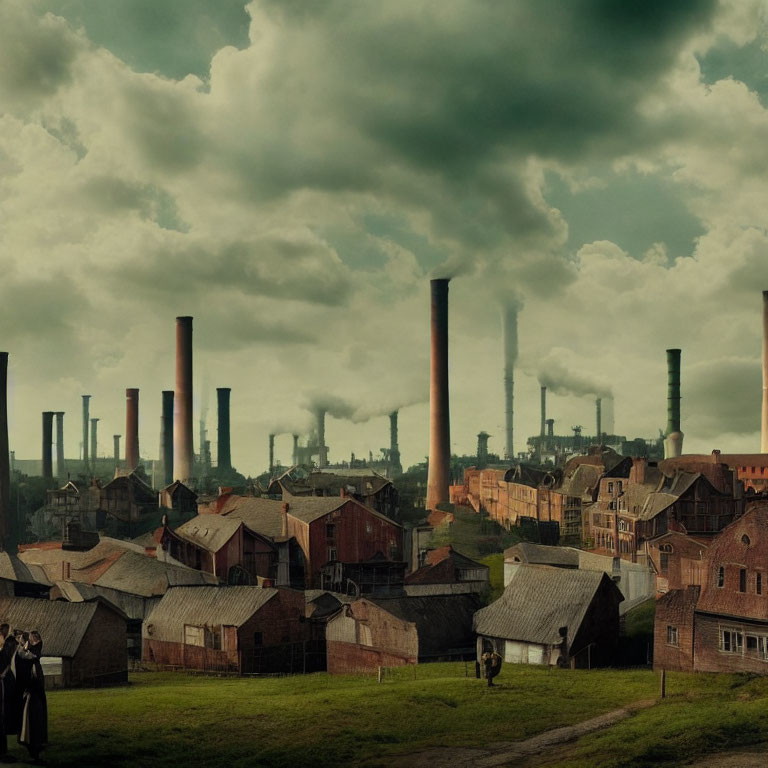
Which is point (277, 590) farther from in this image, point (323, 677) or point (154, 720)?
point (154, 720)

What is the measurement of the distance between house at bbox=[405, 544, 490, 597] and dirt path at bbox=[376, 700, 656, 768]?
29.6m

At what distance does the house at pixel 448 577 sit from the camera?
200 ft

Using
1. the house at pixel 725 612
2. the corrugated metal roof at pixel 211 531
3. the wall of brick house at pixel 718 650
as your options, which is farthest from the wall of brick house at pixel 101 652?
the wall of brick house at pixel 718 650

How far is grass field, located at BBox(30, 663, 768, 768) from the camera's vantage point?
27469mm

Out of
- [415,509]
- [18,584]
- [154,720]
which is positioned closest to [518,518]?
[415,509]

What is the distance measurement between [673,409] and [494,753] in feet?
290

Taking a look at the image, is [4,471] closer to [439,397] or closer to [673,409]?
[439,397]

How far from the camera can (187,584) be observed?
2259 inches

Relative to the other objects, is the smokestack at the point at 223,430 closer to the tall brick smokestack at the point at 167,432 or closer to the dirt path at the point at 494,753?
the tall brick smokestack at the point at 167,432

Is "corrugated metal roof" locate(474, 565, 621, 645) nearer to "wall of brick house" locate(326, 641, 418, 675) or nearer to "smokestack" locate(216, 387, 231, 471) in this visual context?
"wall of brick house" locate(326, 641, 418, 675)

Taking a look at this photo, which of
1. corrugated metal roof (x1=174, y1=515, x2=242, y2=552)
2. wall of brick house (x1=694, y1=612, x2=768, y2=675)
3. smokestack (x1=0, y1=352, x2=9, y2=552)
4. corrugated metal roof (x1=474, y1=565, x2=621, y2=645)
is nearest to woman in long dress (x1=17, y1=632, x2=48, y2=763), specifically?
corrugated metal roof (x1=474, y1=565, x2=621, y2=645)

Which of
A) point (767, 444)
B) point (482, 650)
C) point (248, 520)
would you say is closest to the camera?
point (482, 650)

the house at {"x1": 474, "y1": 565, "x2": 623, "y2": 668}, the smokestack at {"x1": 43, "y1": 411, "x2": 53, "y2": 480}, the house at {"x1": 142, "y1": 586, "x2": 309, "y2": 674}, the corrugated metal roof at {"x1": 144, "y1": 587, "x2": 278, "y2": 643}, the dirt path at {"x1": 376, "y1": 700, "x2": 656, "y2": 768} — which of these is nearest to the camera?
the dirt path at {"x1": 376, "y1": 700, "x2": 656, "y2": 768}

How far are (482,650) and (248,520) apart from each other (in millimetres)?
28291
